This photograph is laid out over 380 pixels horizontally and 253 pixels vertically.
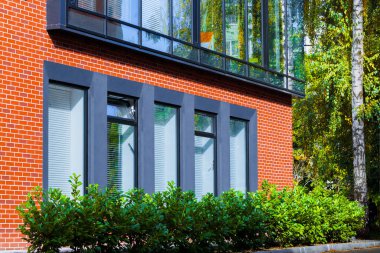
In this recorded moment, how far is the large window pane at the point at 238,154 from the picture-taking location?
76.3 ft

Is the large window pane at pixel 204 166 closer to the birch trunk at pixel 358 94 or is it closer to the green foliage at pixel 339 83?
the birch trunk at pixel 358 94

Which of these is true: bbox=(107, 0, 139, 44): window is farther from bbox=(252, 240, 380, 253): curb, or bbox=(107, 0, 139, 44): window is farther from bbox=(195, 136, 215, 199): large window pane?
bbox=(252, 240, 380, 253): curb

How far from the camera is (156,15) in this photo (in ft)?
64.8

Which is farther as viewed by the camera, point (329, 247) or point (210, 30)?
point (210, 30)

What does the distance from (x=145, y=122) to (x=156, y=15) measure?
7.94ft

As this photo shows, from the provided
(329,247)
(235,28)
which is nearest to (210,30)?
(235,28)

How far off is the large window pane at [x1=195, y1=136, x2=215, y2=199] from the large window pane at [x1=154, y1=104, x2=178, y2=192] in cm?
111

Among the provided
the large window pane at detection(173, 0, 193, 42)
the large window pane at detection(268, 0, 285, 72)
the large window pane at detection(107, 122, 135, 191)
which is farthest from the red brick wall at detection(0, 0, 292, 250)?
the large window pane at detection(268, 0, 285, 72)

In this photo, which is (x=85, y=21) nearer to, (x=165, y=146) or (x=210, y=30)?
(x=165, y=146)

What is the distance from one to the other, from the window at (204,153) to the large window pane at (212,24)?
1755 mm

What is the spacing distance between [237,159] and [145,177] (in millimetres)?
4965

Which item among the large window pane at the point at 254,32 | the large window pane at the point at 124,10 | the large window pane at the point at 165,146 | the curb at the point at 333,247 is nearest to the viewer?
the large window pane at the point at 124,10

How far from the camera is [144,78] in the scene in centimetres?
1933

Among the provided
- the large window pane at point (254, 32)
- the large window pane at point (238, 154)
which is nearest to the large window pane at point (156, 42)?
the large window pane at point (238, 154)
